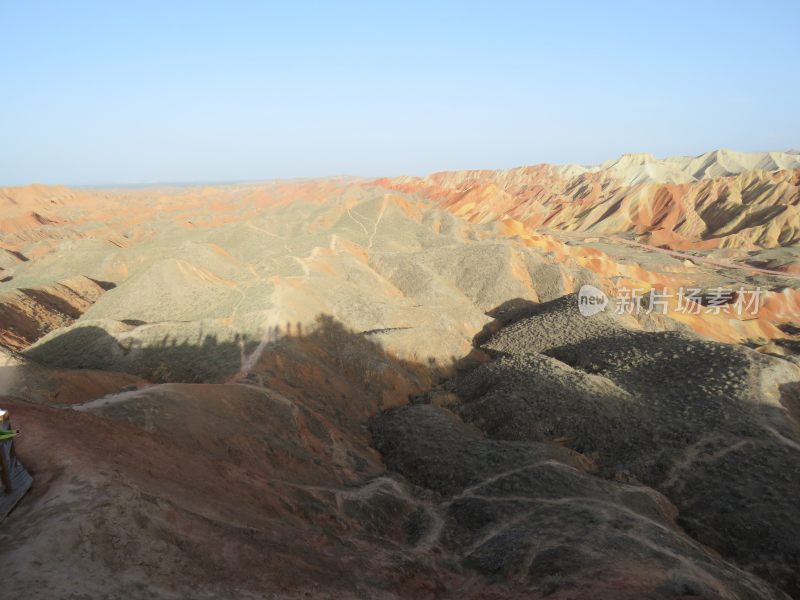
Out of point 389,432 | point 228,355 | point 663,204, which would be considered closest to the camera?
point 389,432

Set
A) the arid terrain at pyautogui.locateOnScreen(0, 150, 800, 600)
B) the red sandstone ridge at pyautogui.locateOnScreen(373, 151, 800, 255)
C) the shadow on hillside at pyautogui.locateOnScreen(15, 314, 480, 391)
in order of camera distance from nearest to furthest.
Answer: the arid terrain at pyautogui.locateOnScreen(0, 150, 800, 600) → the shadow on hillside at pyautogui.locateOnScreen(15, 314, 480, 391) → the red sandstone ridge at pyautogui.locateOnScreen(373, 151, 800, 255)

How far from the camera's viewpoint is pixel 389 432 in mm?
24938

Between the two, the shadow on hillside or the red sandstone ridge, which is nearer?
the shadow on hillside

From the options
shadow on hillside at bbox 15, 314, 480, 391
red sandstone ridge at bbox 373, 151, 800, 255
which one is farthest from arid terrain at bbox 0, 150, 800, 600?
red sandstone ridge at bbox 373, 151, 800, 255

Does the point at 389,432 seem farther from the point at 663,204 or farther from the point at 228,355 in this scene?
the point at 663,204

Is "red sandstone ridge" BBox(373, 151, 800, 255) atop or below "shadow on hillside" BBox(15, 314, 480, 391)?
atop

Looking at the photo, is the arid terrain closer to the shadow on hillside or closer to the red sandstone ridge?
the shadow on hillside

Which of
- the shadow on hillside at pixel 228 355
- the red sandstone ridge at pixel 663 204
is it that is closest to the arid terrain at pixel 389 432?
the shadow on hillside at pixel 228 355

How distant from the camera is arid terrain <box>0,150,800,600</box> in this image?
1151cm

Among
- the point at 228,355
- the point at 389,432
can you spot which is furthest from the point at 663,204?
the point at 228,355

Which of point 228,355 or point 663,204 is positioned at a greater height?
point 663,204

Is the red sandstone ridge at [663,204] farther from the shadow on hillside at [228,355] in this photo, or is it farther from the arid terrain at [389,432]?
the shadow on hillside at [228,355]

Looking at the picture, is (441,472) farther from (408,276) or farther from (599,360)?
(408,276)

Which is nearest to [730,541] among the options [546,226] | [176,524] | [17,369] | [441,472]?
[441,472]
